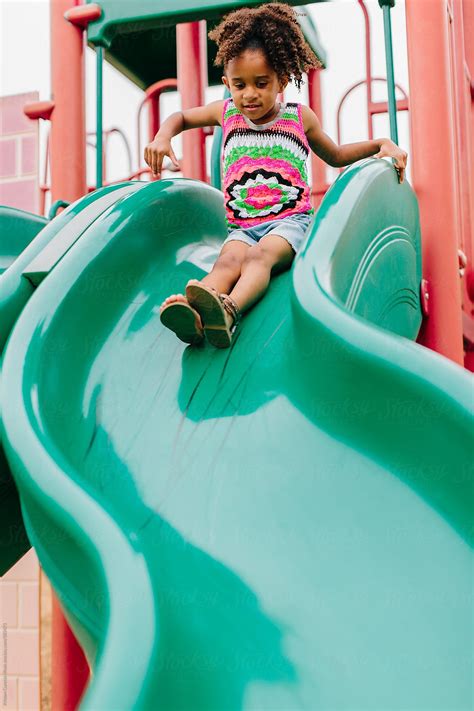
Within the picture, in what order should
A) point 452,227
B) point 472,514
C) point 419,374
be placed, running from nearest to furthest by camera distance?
point 472,514 < point 419,374 < point 452,227

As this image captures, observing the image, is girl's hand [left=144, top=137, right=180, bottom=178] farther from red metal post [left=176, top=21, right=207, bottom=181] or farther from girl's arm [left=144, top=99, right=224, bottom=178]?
red metal post [left=176, top=21, right=207, bottom=181]

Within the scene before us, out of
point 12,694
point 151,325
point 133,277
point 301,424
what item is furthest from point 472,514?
point 12,694

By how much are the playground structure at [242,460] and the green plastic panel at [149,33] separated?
89 centimetres

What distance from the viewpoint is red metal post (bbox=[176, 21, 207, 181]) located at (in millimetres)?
4145

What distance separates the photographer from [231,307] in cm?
179

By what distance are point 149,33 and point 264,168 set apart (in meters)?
3.32

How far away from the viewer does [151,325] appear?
187 cm

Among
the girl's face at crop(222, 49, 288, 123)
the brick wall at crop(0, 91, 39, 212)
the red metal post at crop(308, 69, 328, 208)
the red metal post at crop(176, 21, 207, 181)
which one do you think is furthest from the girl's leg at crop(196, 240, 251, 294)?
the brick wall at crop(0, 91, 39, 212)

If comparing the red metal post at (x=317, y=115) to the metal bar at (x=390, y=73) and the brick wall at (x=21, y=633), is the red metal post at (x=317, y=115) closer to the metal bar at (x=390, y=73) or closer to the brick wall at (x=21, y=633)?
the metal bar at (x=390, y=73)

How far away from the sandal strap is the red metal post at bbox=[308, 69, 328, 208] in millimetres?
2576

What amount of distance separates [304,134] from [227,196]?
290 millimetres

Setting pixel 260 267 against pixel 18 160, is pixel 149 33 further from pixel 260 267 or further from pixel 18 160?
pixel 260 267

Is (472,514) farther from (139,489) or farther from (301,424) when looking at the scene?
(139,489)

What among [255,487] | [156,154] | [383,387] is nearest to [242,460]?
[255,487]
